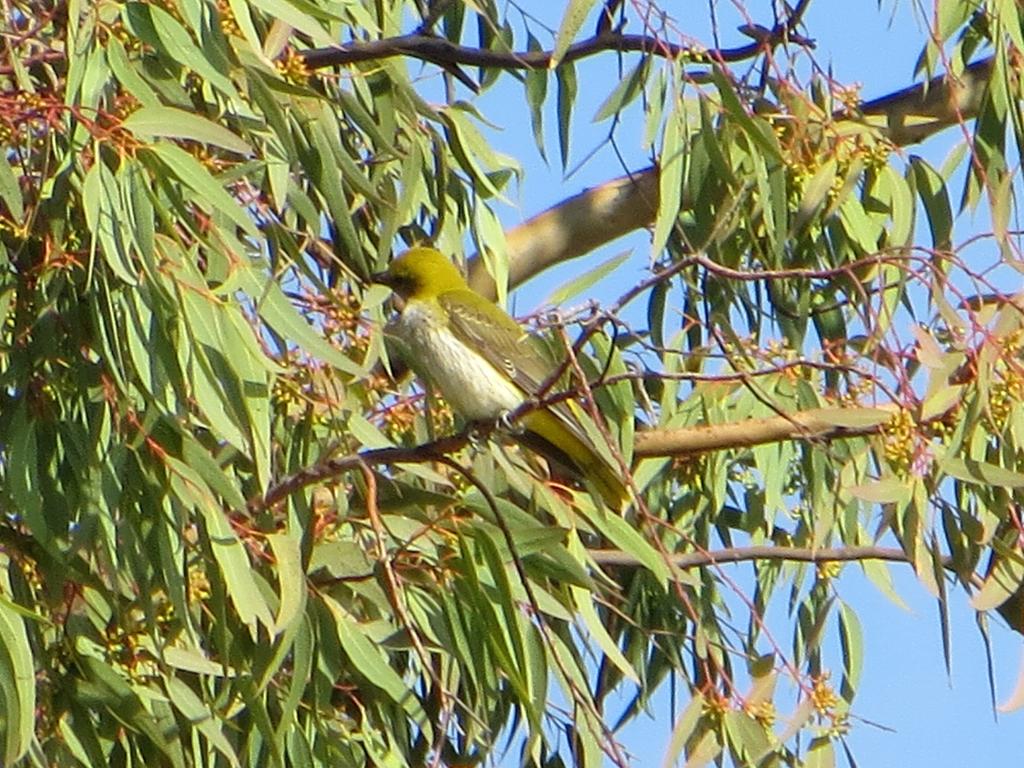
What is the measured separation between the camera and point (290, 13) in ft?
9.72

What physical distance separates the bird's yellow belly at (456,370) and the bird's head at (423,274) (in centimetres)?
6

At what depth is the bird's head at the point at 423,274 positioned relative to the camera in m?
4.35

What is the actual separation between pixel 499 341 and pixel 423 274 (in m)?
0.21

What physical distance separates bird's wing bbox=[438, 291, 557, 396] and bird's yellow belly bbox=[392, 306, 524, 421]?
2 centimetres

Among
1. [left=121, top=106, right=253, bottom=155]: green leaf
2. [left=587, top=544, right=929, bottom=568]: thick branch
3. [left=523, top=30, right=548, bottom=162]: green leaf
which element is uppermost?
[left=523, top=30, right=548, bottom=162]: green leaf

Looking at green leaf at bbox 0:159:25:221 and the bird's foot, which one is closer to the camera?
green leaf at bbox 0:159:25:221

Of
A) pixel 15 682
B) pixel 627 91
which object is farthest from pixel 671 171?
pixel 15 682

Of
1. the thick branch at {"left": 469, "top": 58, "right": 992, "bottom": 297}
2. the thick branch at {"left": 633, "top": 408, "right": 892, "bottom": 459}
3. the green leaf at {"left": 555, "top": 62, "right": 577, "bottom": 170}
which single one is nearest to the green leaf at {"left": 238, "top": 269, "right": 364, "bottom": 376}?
the thick branch at {"left": 633, "top": 408, "right": 892, "bottom": 459}

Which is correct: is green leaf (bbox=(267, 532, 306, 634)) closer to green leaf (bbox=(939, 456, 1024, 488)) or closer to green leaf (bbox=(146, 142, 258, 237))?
green leaf (bbox=(146, 142, 258, 237))

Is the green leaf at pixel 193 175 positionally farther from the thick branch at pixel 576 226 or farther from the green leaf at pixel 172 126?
the thick branch at pixel 576 226

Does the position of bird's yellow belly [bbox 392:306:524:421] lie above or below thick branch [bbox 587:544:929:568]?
above

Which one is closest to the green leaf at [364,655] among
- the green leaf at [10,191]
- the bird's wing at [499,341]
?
the green leaf at [10,191]

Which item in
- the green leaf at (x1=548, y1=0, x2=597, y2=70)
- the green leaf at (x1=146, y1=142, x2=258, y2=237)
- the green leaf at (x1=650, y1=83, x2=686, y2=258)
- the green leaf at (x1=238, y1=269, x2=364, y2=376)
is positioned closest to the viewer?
the green leaf at (x1=146, y1=142, x2=258, y2=237)

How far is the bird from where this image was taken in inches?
161
